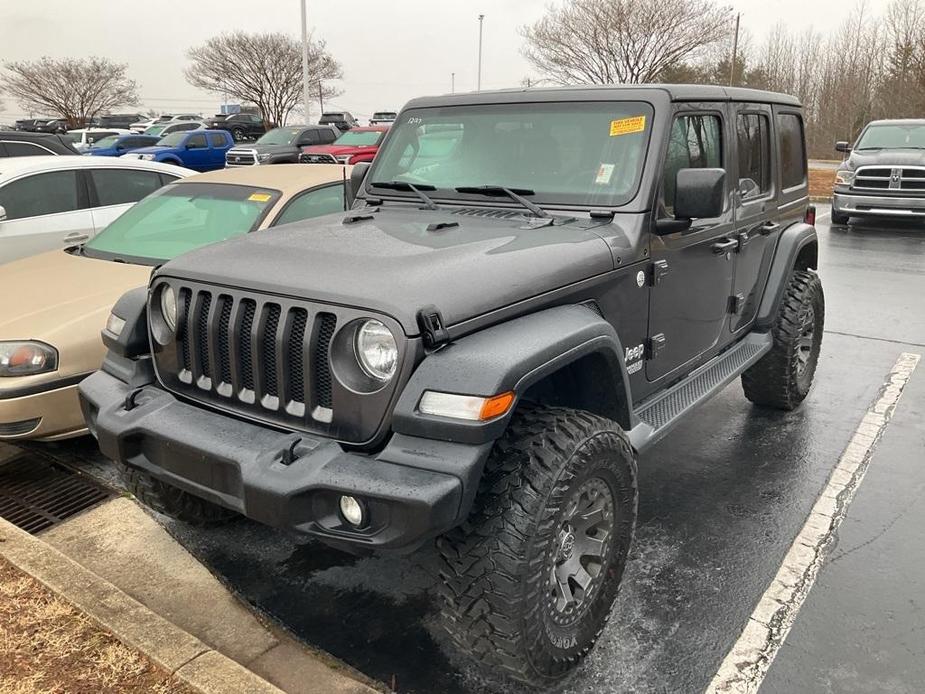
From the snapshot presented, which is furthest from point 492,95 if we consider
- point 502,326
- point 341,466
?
point 341,466

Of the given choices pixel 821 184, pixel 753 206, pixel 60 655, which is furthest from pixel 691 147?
pixel 821 184

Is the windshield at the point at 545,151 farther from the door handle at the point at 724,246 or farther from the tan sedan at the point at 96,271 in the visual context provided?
the tan sedan at the point at 96,271

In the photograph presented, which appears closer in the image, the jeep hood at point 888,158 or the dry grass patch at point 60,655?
the dry grass patch at point 60,655

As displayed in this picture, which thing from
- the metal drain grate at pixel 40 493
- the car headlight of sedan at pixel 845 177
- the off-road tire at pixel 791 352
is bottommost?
the metal drain grate at pixel 40 493

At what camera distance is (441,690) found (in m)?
2.67

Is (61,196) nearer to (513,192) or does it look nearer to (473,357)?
(513,192)

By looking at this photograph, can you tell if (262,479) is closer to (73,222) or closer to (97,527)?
(97,527)

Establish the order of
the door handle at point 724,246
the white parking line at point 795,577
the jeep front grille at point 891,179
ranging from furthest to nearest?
1. the jeep front grille at point 891,179
2. the door handle at point 724,246
3. the white parking line at point 795,577

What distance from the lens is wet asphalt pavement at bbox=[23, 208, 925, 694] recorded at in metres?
2.78

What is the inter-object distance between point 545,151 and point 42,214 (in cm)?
497

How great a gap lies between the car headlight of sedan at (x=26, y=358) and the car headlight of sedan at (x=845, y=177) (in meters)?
12.9

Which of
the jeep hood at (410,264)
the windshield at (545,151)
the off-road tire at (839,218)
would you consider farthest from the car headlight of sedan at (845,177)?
the jeep hood at (410,264)

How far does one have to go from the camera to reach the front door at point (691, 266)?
11.3 ft

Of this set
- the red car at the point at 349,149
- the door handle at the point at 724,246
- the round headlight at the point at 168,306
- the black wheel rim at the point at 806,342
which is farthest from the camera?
the red car at the point at 349,149
